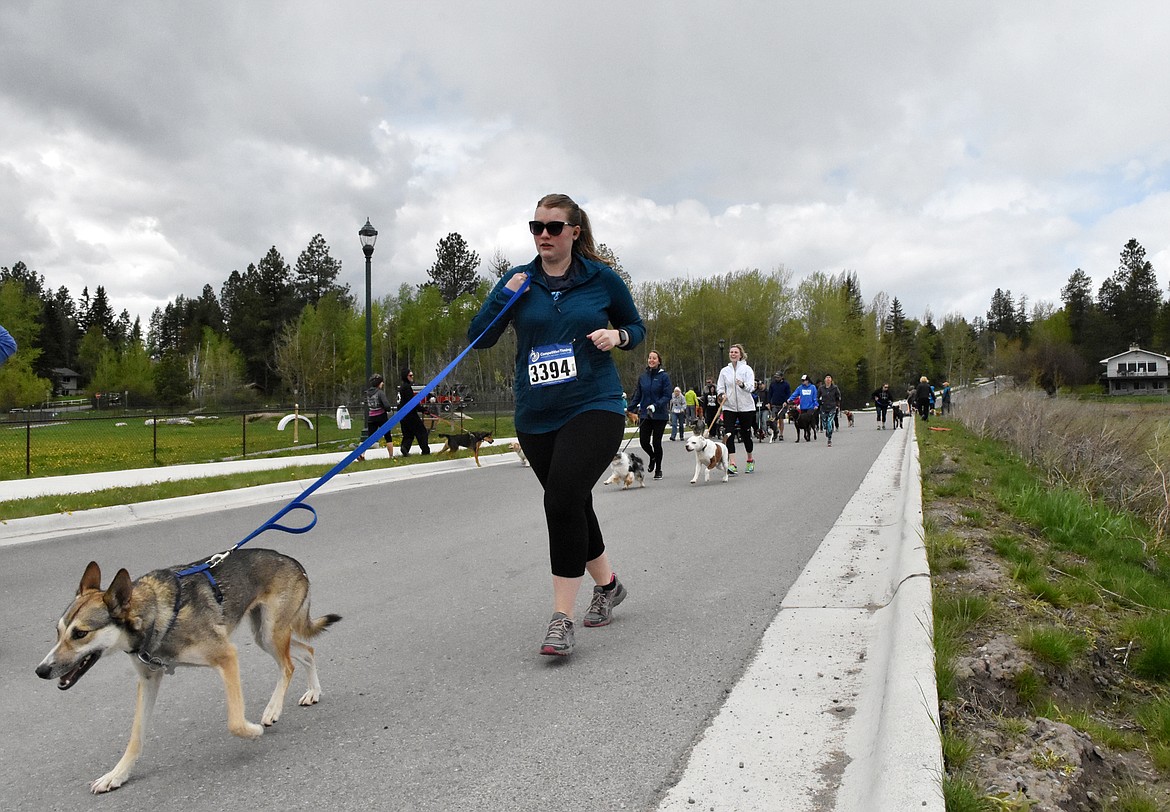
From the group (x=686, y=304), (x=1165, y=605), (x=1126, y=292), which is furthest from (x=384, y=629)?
(x=1126, y=292)

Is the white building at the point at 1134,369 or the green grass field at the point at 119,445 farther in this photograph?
the white building at the point at 1134,369

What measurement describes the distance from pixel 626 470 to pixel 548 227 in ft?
27.7

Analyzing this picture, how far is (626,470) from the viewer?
12531 millimetres

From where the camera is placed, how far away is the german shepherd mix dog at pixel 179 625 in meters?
2.83

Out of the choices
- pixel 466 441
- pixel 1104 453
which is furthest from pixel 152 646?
pixel 466 441

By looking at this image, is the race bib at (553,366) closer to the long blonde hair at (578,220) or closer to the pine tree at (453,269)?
the long blonde hair at (578,220)

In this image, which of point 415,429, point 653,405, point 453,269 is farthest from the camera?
point 453,269

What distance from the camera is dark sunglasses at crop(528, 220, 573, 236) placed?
14.2 ft

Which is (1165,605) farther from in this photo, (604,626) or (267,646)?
(267,646)

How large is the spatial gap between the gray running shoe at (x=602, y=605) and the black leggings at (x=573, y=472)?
560 millimetres

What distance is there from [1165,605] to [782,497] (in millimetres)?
5941

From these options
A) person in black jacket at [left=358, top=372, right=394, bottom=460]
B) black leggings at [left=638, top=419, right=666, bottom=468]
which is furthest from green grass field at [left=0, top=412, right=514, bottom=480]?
black leggings at [left=638, top=419, right=666, bottom=468]

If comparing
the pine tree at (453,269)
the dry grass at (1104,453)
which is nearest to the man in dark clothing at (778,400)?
the dry grass at (1104,453)

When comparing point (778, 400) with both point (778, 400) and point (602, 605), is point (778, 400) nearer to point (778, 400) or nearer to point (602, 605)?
point (778, 400)
